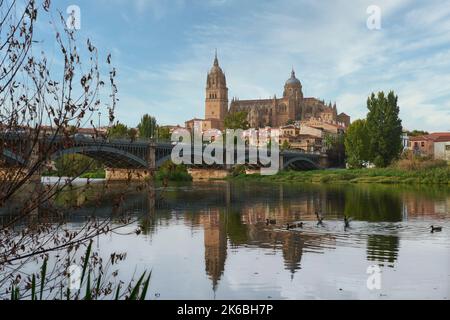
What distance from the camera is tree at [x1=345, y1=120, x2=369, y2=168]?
7575cm

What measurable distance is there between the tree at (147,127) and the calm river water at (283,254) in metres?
55.2

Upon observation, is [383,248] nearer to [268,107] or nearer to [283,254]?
[283,254]

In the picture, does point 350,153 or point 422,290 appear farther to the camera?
point 350,153

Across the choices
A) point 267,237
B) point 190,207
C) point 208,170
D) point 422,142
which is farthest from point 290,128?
point 267,237

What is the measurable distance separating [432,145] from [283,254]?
86193 millimetres

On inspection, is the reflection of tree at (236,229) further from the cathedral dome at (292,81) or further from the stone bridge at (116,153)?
the cathedral dome at (292,81)

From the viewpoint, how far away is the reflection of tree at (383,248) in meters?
16.2

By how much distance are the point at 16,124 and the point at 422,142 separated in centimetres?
10257

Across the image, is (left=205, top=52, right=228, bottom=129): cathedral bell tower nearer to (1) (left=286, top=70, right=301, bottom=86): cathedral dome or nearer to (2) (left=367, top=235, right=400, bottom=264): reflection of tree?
(1) (left=286, top=70, right=301, bottom=86): cathedral dome

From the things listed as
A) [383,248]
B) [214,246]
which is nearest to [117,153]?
[214,246]

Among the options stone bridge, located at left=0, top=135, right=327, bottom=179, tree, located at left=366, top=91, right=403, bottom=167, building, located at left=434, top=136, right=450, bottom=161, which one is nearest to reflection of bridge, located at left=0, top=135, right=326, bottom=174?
stone bridge, located at left=0, top=135, right=327, bottom=179

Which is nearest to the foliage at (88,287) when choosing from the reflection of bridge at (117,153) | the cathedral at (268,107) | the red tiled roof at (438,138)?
the reflection of bridge at (117,153)

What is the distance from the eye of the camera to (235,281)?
1330cm
